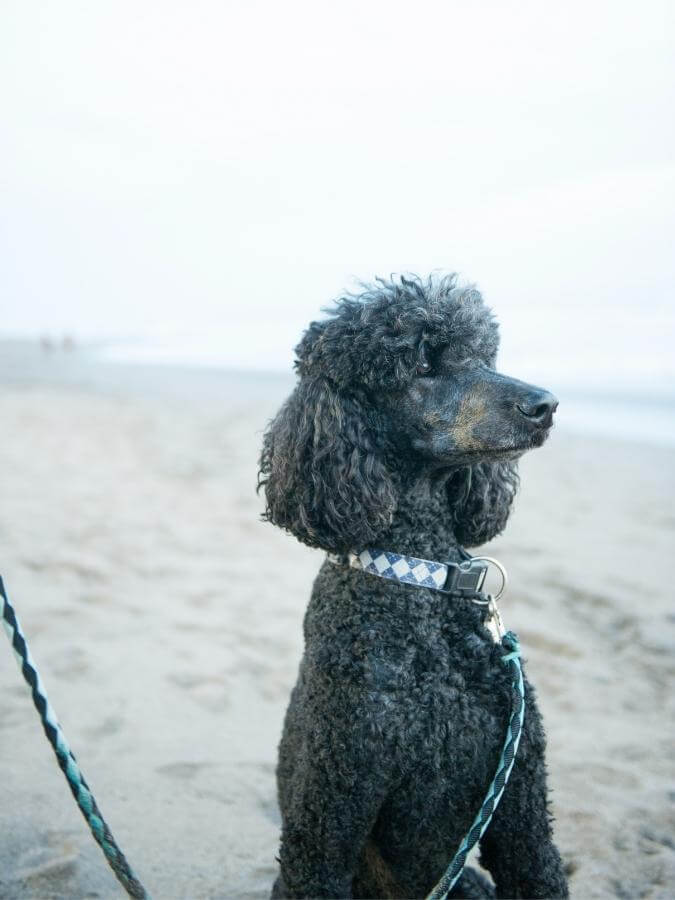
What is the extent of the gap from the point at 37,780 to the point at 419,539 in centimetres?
168

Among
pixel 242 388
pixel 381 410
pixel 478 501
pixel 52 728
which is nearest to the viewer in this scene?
pixel 52 728

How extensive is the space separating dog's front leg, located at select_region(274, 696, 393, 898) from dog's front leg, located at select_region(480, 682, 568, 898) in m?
0.31

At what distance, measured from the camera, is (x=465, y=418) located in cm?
174

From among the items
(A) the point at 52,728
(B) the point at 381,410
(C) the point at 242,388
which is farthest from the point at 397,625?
(C) the point at 242,388

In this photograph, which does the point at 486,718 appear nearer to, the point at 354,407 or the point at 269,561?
the point at 354,407

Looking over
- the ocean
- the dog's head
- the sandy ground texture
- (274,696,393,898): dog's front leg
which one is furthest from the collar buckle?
the ocean

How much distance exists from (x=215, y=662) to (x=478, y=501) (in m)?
Answer: 1.99

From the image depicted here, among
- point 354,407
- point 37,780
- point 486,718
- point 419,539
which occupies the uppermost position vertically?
point 354,407

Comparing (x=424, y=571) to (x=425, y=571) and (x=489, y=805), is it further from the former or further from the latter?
(x=489, y=805)

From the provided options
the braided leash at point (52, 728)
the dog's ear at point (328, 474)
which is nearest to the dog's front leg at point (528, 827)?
the dog's ear at point (328, 474)

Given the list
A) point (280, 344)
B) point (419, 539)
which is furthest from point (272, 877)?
point (280, 344)

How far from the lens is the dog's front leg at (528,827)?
1.75 metres

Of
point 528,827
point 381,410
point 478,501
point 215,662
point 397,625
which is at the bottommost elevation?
point 215,662

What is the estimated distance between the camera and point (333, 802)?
168 cm
